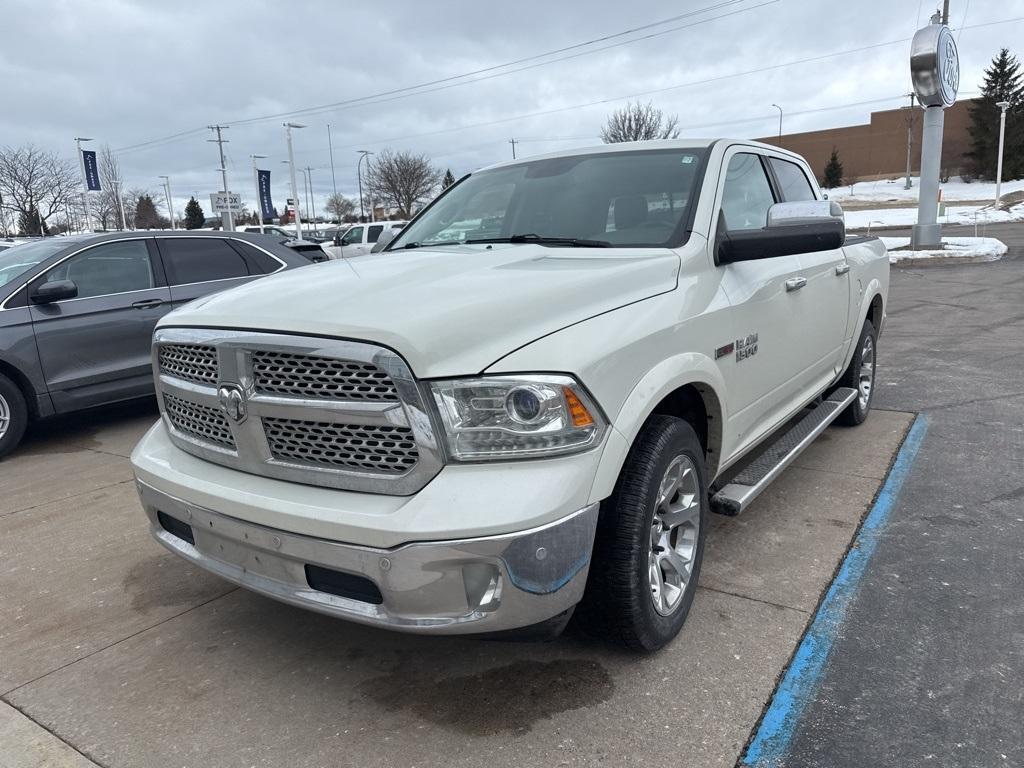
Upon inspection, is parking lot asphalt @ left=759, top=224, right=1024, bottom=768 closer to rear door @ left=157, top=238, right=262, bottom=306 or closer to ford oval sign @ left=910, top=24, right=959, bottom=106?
rear door @ left=157, top=238, right=262, bottom=306

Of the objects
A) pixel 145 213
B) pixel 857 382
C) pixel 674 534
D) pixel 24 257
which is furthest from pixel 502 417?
pixel 145 213

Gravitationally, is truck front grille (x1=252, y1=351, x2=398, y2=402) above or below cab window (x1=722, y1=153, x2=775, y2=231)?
below

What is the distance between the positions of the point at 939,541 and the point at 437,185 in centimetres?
6512

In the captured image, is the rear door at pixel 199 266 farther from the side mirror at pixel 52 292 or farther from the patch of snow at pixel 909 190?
the patch of snow at pixel 909 190

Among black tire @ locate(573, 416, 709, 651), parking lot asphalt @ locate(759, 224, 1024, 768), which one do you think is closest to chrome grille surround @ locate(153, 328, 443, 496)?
black tire @ locate(573, 416, 709, 651)

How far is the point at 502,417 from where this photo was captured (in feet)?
7.18

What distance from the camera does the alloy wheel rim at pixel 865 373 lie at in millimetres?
5430

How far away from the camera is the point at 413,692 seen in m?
2.63

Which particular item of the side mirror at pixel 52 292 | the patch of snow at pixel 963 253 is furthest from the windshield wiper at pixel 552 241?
the patch of snow at pixel 963 253

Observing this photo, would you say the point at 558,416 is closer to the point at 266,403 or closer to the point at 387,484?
the point at 387,484

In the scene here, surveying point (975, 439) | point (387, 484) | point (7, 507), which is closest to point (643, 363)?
point (387, 484)

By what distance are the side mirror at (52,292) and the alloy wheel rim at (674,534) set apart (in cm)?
523

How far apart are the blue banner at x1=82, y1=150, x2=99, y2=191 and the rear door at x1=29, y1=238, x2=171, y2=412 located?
110 ft

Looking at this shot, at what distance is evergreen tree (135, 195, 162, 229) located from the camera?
229 feet
